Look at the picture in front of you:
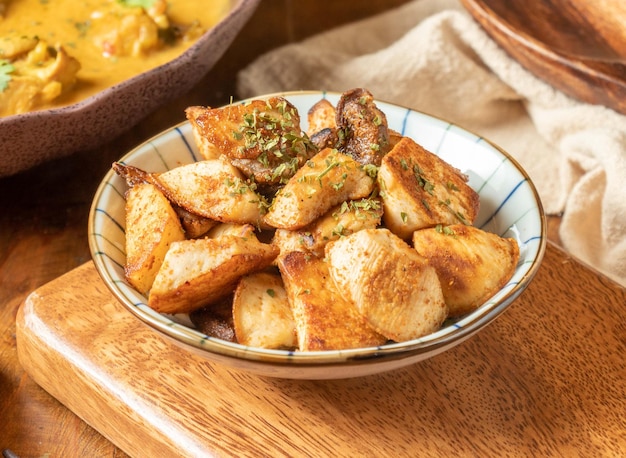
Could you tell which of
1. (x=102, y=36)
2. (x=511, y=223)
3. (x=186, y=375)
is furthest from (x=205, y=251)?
(x=102, y=36)

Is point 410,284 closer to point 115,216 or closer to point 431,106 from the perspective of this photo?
point 115,216

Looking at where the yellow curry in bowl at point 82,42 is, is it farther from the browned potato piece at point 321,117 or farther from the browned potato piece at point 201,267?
the browned potato piece at point 201,267

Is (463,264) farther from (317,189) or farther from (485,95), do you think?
(485,95)

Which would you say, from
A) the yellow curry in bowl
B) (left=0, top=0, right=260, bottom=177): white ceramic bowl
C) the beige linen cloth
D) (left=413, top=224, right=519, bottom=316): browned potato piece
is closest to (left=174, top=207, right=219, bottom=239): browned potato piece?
(left=413, top=224, right=519, bottom=316): browned potato piece

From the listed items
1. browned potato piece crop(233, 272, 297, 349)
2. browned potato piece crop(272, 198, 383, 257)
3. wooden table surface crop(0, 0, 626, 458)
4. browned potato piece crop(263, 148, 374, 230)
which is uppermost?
browned potato piece crop(263, 148, 374, 230)

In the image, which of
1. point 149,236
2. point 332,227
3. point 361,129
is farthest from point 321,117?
point 149,236

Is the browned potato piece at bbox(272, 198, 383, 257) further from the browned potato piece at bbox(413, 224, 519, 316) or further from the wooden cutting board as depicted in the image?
the wooden cutting board

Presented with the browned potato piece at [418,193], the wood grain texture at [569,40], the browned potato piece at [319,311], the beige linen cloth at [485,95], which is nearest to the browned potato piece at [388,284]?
the browned potato piece at [319,311]
